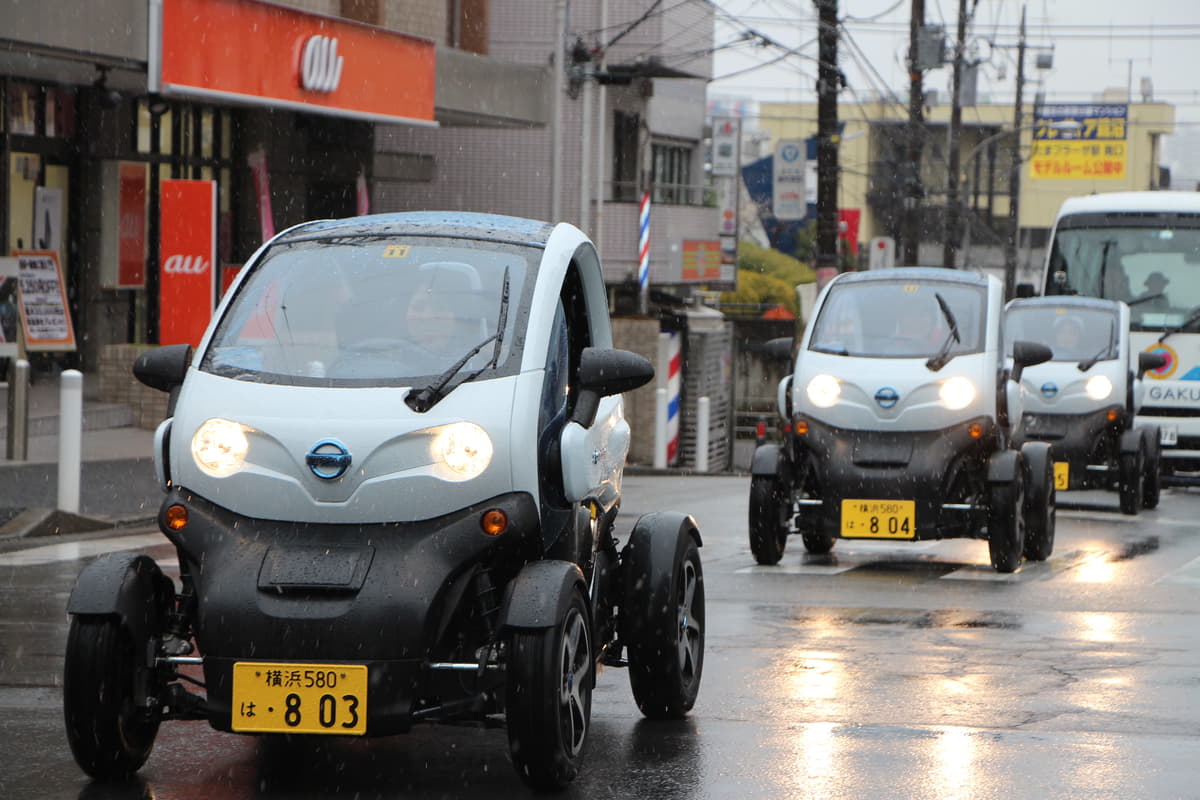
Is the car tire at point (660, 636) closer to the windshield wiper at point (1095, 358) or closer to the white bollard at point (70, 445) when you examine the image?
the white bollard at point (70, 445)

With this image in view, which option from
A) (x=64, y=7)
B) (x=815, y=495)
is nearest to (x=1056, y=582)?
(x=815, y=495)

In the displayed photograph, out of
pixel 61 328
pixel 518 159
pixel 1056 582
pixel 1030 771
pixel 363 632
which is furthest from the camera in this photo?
pixel 518 159

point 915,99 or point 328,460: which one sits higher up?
point 915,99

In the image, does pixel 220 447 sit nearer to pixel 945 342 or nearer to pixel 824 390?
pixel 824 390

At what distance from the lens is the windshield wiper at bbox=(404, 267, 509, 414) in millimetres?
6203

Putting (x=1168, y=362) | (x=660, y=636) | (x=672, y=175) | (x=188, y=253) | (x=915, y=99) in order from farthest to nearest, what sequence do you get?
(x=672, y=175), (x=915, y=99), (x=1168, y=362), (x=188, y=253), (x=660, y=636)

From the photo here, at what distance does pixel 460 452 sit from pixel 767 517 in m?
A: 6.98

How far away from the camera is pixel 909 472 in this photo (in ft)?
41.5

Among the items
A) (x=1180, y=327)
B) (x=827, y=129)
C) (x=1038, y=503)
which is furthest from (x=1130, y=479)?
(x=827, y=129)

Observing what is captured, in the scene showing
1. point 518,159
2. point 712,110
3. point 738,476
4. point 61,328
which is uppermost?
point 712,110

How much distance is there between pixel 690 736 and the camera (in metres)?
7.21

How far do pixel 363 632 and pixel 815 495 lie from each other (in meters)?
7.61

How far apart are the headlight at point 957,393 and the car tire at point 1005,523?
1.85 feet

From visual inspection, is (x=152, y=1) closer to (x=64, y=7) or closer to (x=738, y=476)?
(x=64, y=7)
